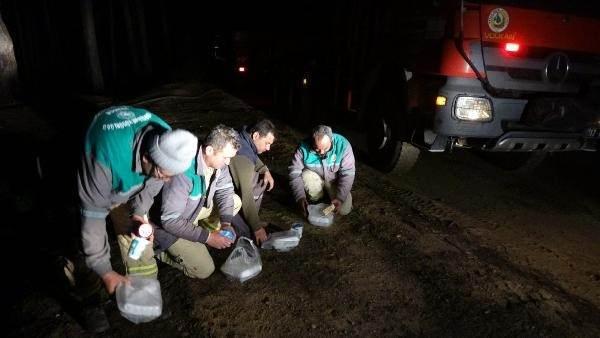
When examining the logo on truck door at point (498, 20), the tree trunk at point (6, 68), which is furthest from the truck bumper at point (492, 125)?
the tree trunk at point (6, 68)

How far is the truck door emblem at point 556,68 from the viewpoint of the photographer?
363 centimetres

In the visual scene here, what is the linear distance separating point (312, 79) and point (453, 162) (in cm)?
263

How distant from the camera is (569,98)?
12.2ft

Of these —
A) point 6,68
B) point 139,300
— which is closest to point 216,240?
point 139,300

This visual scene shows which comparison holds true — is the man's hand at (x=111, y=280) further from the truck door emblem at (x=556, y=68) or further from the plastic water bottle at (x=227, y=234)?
the truck door emblem at (x=556, y=68)

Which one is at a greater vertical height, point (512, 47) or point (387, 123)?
point (512, 47)

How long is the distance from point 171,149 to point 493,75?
296cm

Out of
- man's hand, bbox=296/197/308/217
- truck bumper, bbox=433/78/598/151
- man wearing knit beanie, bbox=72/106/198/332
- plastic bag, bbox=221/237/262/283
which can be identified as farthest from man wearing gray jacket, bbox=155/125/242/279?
truck bumper, bbox=433/78/598/151

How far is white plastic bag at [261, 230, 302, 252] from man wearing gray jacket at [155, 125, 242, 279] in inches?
14.0

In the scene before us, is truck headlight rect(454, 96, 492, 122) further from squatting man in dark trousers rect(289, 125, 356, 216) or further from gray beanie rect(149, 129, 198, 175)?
gray beanie rect(149, 129, 198, 175)

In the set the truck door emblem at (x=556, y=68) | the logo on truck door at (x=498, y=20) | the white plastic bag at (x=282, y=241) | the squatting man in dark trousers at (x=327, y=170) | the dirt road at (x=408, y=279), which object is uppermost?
the logo on truck door at (x=498, y=20)

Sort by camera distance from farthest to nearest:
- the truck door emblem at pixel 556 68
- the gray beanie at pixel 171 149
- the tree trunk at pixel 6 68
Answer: the tree trunk at pixel 6 68 < the truck door emblem at pixel 556 68 < the gray beanie at pixel 171 149

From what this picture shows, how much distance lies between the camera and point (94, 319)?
2.24 m

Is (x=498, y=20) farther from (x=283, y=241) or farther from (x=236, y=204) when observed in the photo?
(x=236, y=204)
